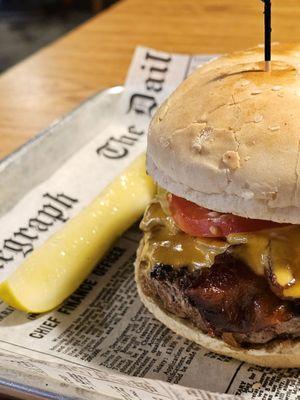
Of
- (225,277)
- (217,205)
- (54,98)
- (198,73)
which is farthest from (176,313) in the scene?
(54,98)

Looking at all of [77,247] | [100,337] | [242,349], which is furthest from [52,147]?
[242,349]

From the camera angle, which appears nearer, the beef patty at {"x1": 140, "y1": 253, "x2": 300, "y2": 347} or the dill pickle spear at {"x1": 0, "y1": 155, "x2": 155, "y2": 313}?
the beef patty at {"x1": 140, "y1": 253, "x2": 300, "y2": 347}

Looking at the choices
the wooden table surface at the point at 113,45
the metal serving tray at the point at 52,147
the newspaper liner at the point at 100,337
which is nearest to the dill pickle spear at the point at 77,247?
the newspaper liner at the point at 100,337

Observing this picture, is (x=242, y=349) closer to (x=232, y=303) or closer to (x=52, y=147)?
(x=232, y=303)

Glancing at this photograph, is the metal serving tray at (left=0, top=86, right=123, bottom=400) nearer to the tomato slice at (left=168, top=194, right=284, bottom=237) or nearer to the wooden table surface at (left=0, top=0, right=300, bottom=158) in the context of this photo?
the wooden table surface at (left=0, top=0, right=300, bottom=158)

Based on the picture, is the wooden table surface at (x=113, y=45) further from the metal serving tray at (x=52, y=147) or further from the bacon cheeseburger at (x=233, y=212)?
the bacon cheeseburger at (x=233, y=212)

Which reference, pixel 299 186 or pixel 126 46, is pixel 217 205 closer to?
pixel 299 186

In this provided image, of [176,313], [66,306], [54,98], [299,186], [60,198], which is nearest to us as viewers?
[299,186]

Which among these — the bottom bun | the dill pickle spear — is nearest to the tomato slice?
the bottom bun
